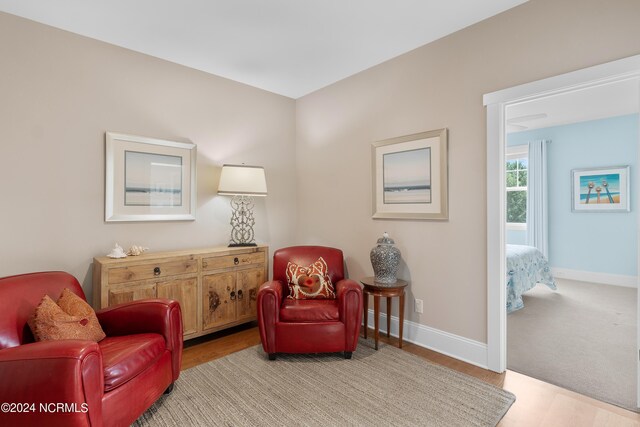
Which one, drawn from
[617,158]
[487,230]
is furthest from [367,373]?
[617,158]

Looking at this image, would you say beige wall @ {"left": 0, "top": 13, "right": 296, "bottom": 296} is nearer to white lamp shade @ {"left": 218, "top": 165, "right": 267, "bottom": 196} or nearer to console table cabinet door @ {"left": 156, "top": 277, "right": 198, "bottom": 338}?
white lamp shade @ {"left": 218, "top": 165, "right": 267, "bottom": 196}

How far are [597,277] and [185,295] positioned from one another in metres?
5.93

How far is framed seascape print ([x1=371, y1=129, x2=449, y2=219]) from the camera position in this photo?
110 inches

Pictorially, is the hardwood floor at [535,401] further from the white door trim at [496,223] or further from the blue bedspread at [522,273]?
the blue bedspread at [522,273]

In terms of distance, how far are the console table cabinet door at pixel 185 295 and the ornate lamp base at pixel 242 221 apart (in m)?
0.77

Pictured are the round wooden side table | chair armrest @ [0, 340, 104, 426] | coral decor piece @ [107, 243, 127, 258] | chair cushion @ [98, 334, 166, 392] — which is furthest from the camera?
the round wooden side table

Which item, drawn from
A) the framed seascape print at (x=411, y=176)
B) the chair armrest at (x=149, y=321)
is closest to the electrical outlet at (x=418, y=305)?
the framed seascape print at (x=411, y=176)

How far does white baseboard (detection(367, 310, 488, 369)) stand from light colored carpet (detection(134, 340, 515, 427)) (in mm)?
269

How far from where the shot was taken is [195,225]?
335 centimetres

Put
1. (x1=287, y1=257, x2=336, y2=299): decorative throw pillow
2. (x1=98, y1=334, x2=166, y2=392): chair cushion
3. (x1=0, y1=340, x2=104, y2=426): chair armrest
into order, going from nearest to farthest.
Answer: (x1=0, y1=340, x2=104, y2=426): chair armrest, (x1=98, y1=334, x2=166, y2=392): chair cushion, (x1=287, y1=257, x2=336, y2=299): decorative throw pillow

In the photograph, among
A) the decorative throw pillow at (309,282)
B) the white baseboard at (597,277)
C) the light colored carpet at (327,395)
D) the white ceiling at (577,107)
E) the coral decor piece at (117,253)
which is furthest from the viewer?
the white baseboard at (597,277)

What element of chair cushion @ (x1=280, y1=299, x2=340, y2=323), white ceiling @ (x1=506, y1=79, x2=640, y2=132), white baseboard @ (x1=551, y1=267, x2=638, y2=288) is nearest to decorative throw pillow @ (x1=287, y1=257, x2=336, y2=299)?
chair cushion @ (x1=280, y1=299, x2=340, y2=323)

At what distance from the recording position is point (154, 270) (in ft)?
8.83

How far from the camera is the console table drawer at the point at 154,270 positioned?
99.1 inches
